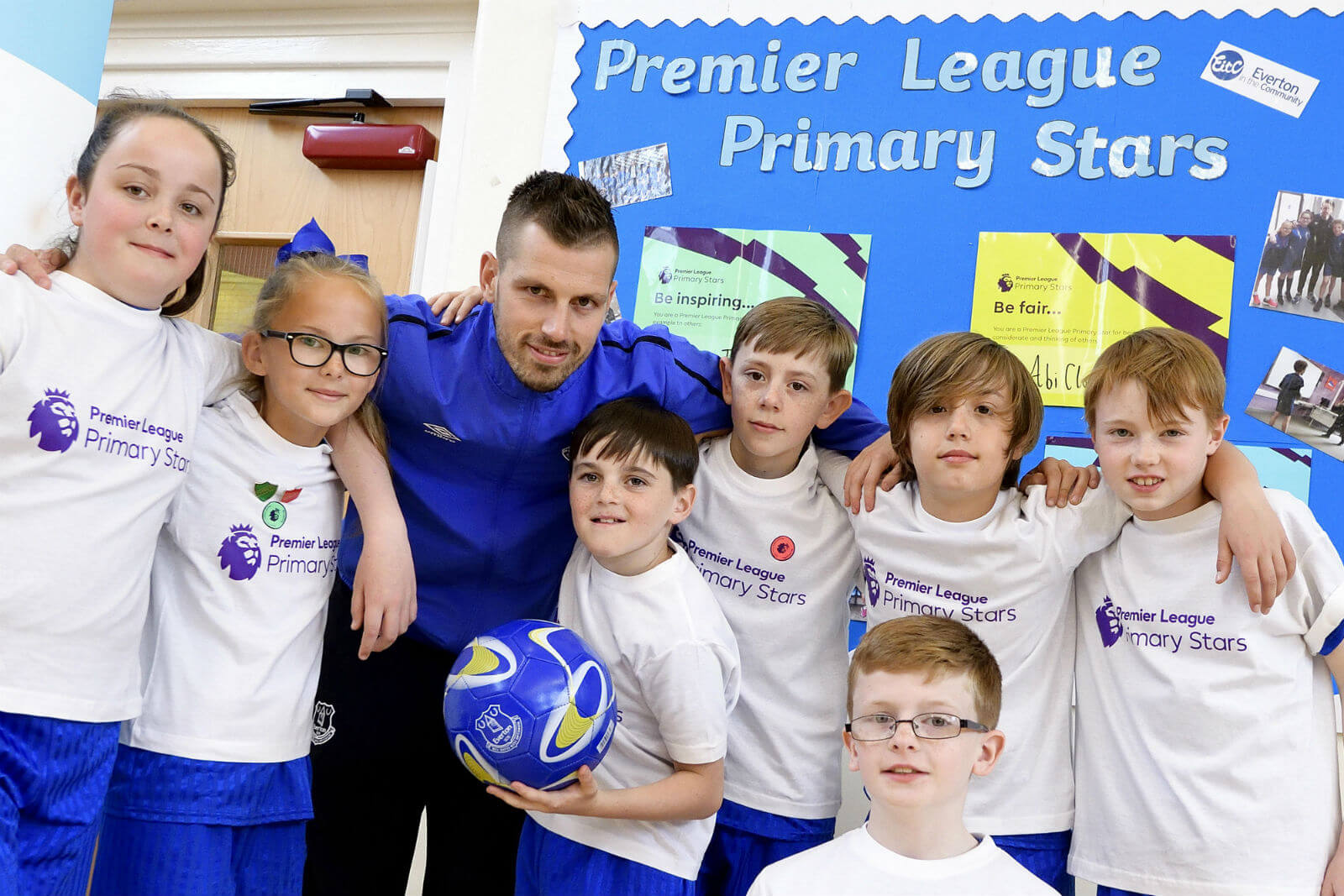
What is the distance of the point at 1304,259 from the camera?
240 cm

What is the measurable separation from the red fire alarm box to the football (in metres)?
2.37

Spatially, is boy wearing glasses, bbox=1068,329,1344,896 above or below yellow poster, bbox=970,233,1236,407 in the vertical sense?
below

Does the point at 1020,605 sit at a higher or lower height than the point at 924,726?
higher

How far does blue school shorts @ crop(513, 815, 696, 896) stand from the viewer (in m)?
1.61

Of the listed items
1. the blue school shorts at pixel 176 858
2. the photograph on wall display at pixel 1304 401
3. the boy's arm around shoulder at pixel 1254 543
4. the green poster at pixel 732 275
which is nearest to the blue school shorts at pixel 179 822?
the blue school shorts at pixel 176 858

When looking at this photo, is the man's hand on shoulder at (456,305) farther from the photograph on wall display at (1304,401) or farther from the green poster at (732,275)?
the photograph on wall display at (1304,401)

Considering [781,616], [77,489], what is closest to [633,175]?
[781,616]

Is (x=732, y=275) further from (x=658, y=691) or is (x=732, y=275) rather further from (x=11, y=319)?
(x=11, y=319)

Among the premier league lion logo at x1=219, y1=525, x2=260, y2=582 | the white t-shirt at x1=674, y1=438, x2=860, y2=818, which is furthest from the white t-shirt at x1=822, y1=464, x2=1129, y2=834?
the premier league lion logo at x1=219, y1=525, x2=260, y2=582

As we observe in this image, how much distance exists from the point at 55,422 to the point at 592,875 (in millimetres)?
1029

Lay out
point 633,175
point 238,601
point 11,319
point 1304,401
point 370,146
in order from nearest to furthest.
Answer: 1. point 11,319
2. point 238,601
3. point 1304,401
4. point 633,175
5. point 370,146

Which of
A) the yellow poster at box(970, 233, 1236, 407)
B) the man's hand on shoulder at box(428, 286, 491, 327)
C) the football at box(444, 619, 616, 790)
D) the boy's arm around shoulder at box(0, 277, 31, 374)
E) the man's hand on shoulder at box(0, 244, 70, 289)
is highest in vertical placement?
the yellow poster at box(970, 233, 1236, 407)

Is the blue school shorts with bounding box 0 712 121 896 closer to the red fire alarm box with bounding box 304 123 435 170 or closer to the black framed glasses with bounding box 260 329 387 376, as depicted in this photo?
the black framed glasses with bounding box 260 329 387 376

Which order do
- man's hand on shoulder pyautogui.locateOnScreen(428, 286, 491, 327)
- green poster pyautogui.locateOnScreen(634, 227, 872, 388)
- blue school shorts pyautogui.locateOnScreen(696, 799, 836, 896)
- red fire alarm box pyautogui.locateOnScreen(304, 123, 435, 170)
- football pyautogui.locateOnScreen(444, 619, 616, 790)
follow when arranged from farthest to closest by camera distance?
red fire alarm box pyautogui.locateOnScreen(304, 123, 435, 170)
green poster pyautogui.locateOnScreen(634, 227, 872, 388)
man's hand on shoulder pyautogui.locateOnScreen(428, 286, 491, 327)
blue school shorts pyautogui.locateOnScreen(696, 799, 836, 896)
football pyautogui.locateOnScreen(444, 619, 616, 790)
